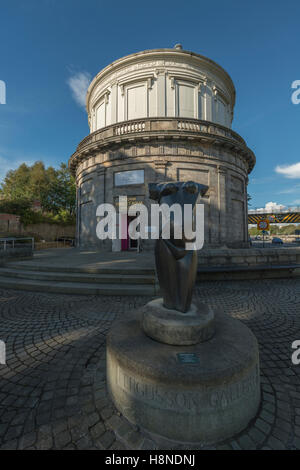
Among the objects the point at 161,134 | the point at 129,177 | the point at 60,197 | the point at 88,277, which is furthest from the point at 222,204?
the point at 60,197

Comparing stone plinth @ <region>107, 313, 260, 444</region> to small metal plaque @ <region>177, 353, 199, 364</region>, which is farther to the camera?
small metal plaque @ <region>177, 353, 199, 364</region>

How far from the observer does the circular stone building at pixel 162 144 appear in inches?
550

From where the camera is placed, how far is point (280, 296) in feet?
18.7

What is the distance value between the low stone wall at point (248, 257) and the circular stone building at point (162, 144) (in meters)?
6.62

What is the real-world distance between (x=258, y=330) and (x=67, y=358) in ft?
11.6

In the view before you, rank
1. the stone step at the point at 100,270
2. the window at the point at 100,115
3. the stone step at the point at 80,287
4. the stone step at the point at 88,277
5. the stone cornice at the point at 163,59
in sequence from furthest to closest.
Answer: the window at the point at 100,115 → the stone cornice at the point at 163,59 → the stone step at the point at 100,270 → the stone step at the point at 88,277 → the stone step at the point at 80,287

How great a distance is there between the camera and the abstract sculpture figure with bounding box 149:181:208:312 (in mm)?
2557

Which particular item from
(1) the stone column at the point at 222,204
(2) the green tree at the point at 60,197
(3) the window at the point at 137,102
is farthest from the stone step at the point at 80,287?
(2) the green tree at the point at 60,197

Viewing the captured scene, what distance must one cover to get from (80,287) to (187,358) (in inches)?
195

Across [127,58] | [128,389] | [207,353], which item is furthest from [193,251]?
[127,58]

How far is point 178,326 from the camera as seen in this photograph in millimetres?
2225

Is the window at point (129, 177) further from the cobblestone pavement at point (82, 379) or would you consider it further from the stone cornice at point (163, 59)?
the stone cornice at point (163, 59)

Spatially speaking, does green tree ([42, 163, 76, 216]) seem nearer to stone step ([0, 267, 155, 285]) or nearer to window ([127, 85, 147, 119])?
window ([127, 85, 147, 119])

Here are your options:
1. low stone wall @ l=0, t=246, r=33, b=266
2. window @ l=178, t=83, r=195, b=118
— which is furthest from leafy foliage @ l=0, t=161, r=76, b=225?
window @ l=178, t=83, r=195, b=118
